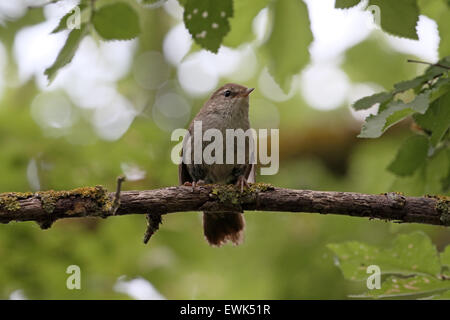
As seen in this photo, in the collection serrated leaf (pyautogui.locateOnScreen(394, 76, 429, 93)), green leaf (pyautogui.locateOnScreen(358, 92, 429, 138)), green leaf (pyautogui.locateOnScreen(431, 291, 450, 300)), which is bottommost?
green leaf (pyautogui.locateOnScreen(431, 291, 450, 300))

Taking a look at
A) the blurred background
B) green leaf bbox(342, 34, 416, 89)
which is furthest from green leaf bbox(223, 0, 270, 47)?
green leaf bbox(342, 34, 416, 89)

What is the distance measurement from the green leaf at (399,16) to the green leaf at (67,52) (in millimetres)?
1471

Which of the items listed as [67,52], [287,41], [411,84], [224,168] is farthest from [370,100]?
[224,168]

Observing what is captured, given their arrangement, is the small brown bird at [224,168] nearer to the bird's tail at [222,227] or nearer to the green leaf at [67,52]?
the bird's tail at [222,227]

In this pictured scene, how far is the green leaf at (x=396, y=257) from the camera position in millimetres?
3107

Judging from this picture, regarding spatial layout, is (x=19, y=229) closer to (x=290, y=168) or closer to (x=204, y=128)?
(x=204, y=128)

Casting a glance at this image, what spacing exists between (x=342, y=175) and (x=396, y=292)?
18.2ft

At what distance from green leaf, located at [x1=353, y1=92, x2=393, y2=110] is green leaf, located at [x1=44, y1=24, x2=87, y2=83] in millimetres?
1437

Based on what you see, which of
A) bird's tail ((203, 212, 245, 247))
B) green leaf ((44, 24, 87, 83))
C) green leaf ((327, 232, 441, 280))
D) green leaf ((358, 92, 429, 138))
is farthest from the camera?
bird's tail ((203, 212, 245, 247))

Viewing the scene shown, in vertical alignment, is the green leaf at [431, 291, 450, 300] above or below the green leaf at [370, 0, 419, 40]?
below

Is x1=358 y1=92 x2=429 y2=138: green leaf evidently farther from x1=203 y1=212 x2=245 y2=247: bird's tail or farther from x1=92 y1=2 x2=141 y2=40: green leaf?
x1=203 y1=212 x2=245 y2=247: bird's tail

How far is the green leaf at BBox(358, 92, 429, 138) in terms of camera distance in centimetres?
243

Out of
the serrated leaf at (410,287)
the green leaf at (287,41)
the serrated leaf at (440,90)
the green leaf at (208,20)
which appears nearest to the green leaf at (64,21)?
the green leaf at (208,20)
